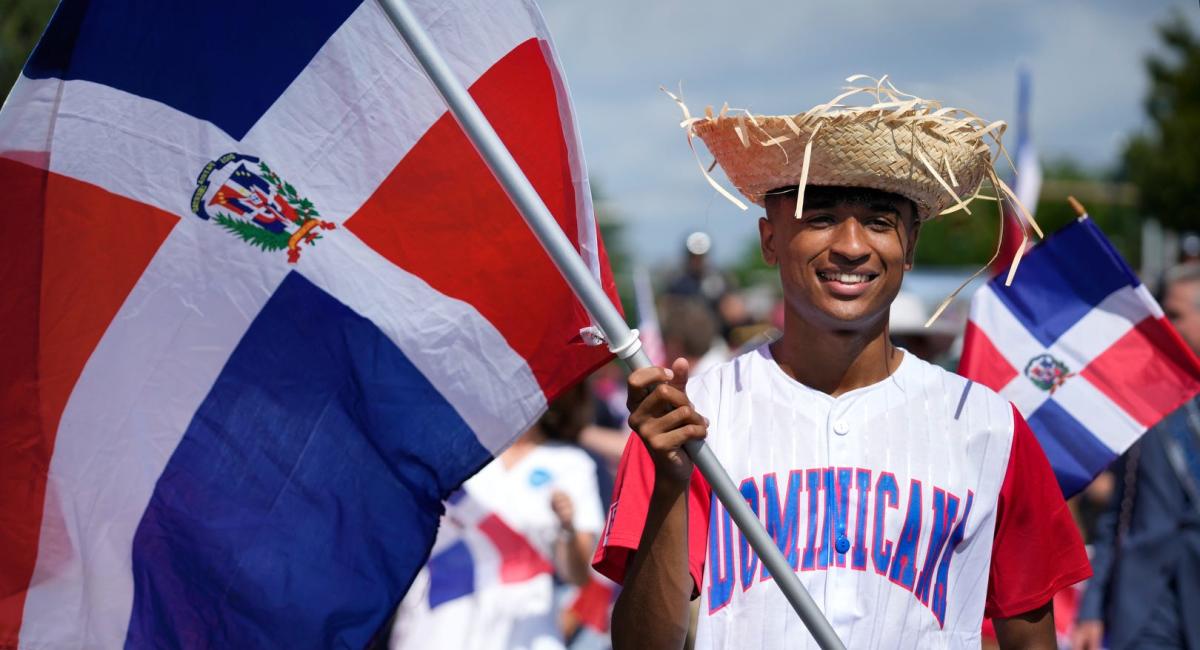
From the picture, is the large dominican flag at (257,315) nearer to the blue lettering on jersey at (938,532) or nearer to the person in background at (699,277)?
the blue lettering on jersey at (938,532)

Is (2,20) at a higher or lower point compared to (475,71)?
higher

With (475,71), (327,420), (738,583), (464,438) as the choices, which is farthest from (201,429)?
(738,583)

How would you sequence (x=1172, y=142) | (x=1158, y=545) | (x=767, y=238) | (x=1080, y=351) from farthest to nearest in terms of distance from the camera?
(x=1172, y=142), (x=1158, y=545), (x=1080, y=351), (x=767, y=238)

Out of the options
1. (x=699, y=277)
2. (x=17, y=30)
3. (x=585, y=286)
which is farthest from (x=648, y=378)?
(x=17, y=30)

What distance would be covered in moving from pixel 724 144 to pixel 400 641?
3.22 meters

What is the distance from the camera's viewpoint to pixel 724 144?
2930mm

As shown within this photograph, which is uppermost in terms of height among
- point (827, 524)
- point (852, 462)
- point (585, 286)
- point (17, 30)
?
point (17, 30)

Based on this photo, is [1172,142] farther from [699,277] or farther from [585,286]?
[585,286]

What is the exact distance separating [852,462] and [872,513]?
4.5 inches

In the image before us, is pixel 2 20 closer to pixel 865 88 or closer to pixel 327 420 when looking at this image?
pixel 327 420

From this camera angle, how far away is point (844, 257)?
114 inches

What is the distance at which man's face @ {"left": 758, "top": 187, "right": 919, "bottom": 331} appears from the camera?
2896mm

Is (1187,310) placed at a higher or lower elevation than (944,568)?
higher

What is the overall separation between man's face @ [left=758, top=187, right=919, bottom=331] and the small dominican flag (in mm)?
1546
